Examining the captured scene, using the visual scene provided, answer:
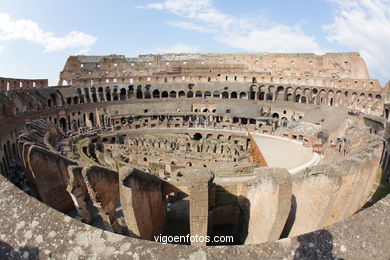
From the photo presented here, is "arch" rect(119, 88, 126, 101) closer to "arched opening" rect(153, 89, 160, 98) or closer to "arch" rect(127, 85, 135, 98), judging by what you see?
"arch" rect(127, 85, 135, 98)

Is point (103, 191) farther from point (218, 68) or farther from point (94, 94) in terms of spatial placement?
point (218, 68)

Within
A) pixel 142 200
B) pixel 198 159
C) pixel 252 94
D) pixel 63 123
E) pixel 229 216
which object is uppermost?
pixel 252 94

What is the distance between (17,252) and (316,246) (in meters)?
4.17

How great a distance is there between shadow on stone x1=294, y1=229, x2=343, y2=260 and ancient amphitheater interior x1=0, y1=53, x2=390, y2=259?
0.05 feet

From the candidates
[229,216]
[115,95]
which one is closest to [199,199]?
[229,216]

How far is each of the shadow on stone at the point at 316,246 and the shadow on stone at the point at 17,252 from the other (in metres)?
3.60

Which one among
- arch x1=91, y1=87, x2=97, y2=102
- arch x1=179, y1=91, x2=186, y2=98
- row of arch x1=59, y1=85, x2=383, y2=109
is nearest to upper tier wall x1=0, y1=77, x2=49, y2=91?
row of arch x1=59, y1=85, x2=383, y2=109

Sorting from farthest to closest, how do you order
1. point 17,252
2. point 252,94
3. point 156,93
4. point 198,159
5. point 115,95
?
point 156,93
point 115,95
point 252,94
point 198,159
point 17,252

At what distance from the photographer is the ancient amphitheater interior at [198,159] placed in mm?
3432

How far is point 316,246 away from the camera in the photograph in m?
3.29

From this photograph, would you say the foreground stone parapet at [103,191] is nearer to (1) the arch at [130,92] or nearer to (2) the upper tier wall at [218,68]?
(1) the arch at [130,92]

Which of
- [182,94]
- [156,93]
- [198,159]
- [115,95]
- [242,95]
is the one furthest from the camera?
[156,93]

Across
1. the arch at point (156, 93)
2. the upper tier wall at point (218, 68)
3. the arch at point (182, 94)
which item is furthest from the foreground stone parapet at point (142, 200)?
the upper tier wall at point (218, 68)

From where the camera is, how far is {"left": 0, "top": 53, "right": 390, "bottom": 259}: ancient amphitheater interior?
3.43 meters
